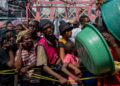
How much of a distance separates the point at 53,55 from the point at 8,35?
770 mm

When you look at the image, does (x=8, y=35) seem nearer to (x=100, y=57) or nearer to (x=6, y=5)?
(x=100, y=57)

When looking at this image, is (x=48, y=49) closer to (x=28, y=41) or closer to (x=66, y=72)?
(x=28, y=41)

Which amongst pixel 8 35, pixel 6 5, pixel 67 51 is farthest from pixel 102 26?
pixel 6 5

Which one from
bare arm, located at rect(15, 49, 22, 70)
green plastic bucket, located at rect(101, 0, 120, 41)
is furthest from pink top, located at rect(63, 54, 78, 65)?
green plastic bucket, located at rect(101, 0, 120, 41)

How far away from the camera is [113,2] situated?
4.11 metres

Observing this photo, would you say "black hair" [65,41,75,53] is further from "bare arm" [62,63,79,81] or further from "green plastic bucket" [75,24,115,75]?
"green plastic bucket" [75,24,115,75]

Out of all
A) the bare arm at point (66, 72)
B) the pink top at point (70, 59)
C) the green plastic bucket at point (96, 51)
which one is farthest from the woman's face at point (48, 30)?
the green plastic bucket at point (96, 51)

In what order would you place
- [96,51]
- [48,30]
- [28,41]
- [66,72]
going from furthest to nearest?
[48,30] < [28,41] < [66,72] < [96,51]

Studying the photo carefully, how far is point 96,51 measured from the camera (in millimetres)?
4000

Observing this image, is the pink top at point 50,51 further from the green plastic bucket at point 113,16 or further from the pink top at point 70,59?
the green plastic bucket at point 113,16

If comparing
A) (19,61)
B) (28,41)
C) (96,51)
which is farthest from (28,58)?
(96,51)

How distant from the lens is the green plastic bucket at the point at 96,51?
398 cm

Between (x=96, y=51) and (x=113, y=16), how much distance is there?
1.36 feet

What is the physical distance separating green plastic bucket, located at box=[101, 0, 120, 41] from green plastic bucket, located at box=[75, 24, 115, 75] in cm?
18
